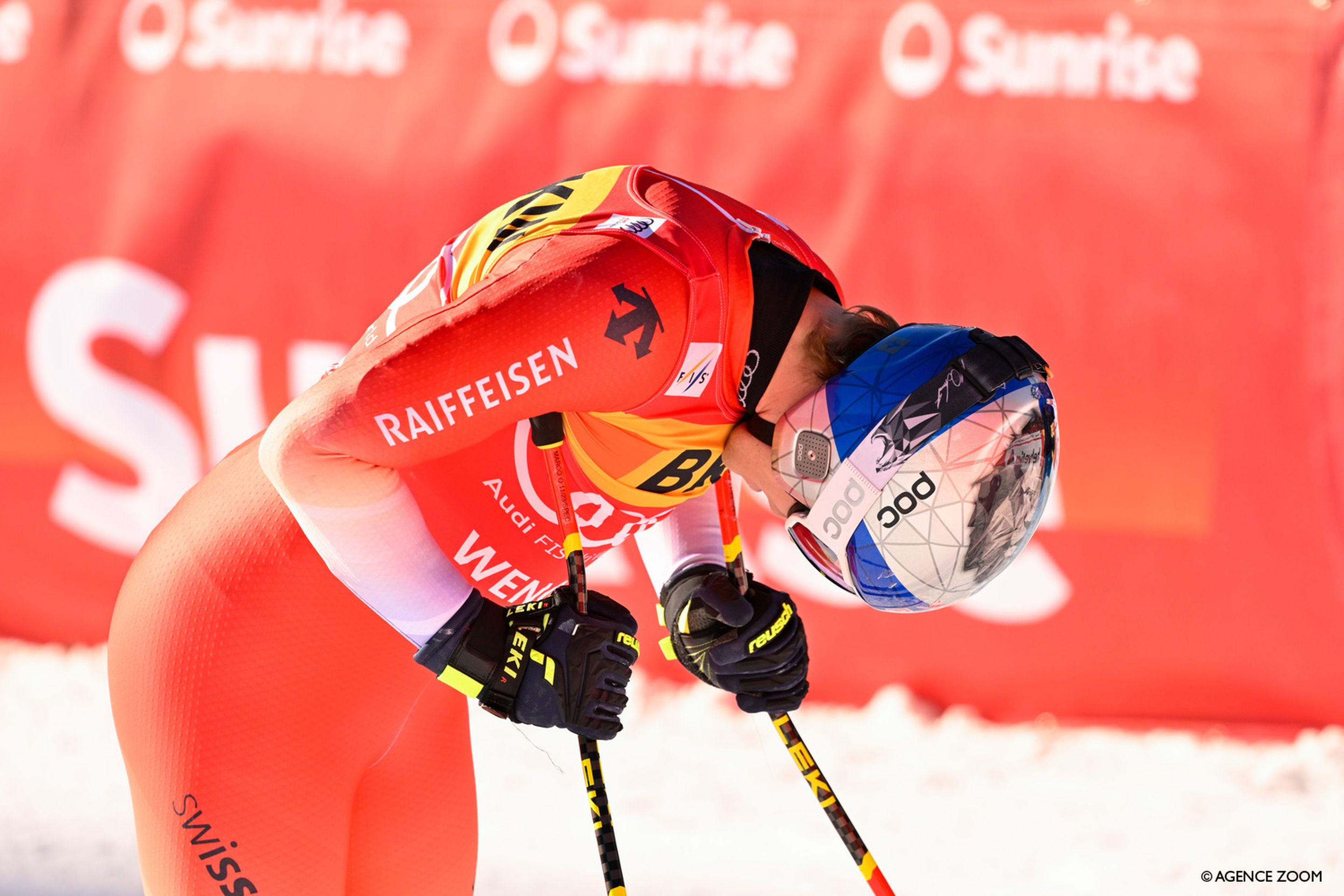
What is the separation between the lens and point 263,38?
13.4 ft

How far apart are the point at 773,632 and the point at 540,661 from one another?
A: 0.47 m

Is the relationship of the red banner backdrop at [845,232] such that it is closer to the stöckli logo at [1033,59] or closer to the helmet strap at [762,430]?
the stöckli logo at [1033,59]

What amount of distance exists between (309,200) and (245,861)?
2852mm

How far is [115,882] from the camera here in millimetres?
3035

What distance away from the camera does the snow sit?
316cm

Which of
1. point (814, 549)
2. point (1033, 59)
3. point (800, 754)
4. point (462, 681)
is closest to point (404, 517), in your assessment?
point (462, 681)

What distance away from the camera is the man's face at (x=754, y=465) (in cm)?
174

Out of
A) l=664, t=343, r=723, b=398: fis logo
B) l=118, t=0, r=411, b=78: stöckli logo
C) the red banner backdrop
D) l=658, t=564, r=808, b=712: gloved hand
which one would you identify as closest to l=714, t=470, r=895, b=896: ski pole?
l=658, t=564, r=808, b=712: gloved hand

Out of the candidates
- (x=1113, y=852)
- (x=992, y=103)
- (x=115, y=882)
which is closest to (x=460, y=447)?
(x=115, y=882)

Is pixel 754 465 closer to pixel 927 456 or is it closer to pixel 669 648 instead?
pixel 927 456

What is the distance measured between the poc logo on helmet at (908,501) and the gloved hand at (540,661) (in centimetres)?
39

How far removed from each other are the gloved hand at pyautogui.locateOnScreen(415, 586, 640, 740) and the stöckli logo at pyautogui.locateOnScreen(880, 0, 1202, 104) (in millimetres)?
2680

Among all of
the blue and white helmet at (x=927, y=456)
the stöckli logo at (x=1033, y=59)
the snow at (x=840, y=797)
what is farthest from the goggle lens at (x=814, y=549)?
Result: the stöckli logo at (x=1033, y=59)

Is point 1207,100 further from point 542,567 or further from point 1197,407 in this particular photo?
point 542,567
